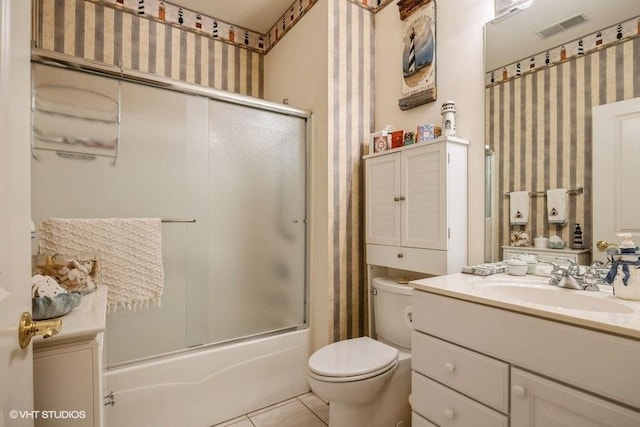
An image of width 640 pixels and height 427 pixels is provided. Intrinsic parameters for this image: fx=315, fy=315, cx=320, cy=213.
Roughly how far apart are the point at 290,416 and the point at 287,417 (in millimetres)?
18

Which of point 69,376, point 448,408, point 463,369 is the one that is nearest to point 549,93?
point 463,369

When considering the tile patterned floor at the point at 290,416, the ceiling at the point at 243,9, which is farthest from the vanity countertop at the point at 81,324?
the ceiling at the point at 243,9

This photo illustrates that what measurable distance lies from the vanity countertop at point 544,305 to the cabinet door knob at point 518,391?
0.23m

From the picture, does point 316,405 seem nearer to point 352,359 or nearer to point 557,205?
point 352,359

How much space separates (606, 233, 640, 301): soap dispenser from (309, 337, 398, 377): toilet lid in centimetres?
91

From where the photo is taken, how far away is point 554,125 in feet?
4.51

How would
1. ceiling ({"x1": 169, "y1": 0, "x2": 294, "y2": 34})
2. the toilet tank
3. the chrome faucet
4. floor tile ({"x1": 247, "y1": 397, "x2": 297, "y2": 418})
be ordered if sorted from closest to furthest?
the chrome faucet < the toilet tank < floor tile ({"x1": 247, "y1": 397, "x2": 297, "y2": 418}) < ceiling ({"x1": 169, "y1": 0, "x2": 294, "y2": 34})

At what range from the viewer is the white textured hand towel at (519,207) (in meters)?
1.46

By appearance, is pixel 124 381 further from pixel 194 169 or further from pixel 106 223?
pixel 194 169

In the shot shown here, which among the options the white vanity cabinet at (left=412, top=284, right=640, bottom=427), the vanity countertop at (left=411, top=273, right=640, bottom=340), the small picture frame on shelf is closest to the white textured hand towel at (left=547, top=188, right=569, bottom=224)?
the small picture frame on shelf

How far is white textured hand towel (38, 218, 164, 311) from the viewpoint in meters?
1.40

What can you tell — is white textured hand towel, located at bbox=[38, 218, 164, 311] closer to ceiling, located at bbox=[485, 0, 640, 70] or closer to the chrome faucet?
the chrome faucet

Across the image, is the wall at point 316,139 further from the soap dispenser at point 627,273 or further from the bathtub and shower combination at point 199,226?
the soap dispenser at point 627,273

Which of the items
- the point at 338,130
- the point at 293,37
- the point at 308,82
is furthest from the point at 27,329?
the point at 293,37
